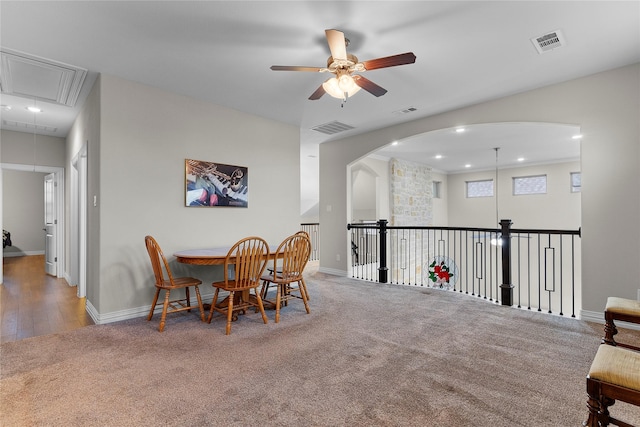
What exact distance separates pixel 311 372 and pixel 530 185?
339 inches

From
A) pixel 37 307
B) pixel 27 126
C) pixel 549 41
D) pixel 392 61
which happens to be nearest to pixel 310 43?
pixel 392 61

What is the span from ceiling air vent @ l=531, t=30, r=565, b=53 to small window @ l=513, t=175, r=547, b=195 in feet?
21.5

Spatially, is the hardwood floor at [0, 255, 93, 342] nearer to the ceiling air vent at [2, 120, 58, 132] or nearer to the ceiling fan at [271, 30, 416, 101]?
the ceiling air vent at [2, 120, 58, 132]

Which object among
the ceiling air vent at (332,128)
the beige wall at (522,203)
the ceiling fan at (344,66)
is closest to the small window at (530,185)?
the beige wall at (522,203)

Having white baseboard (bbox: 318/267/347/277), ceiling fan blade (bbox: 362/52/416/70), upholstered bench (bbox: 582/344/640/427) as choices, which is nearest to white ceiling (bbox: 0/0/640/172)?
ceiling fan blade (bbox: 362/52/416/70)

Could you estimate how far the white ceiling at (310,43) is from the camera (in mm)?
2250

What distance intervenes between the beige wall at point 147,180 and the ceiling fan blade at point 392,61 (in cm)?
243

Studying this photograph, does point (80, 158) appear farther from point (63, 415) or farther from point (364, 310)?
point (364, 310)

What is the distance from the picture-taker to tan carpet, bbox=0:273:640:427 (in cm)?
171

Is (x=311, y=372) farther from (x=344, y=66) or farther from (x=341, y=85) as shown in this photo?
(x=344, y=66)

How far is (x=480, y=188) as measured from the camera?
9438mm

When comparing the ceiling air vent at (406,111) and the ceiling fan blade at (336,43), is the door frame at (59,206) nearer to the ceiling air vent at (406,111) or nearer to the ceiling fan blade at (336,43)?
the ceiling fan blade at (336,43)

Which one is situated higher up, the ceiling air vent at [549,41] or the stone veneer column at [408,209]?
the ceiling air vent at [549,41]

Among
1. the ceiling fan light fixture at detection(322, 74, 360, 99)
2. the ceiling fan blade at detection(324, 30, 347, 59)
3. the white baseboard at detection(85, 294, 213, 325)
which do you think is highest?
the ceiling fan blade at detection(324, 30, 347, 59)
